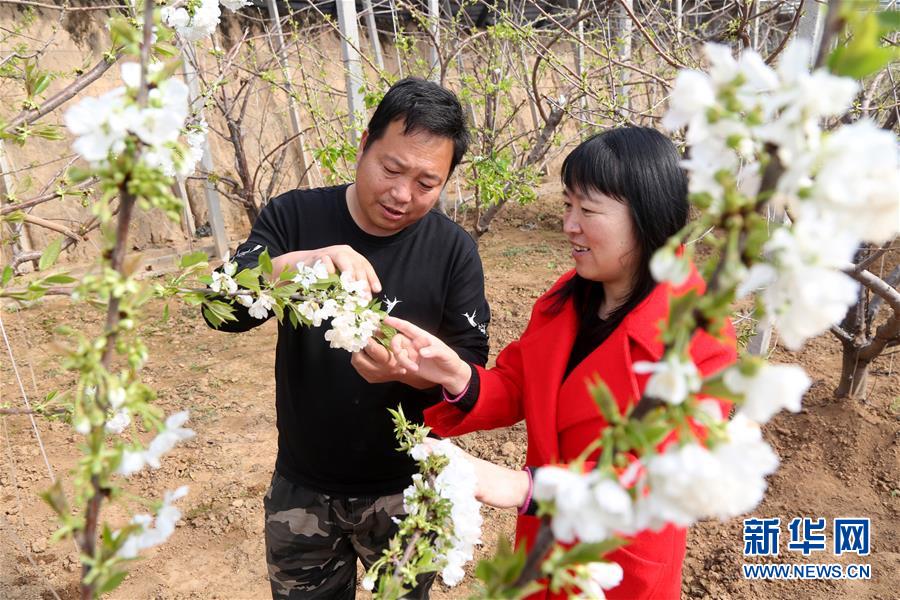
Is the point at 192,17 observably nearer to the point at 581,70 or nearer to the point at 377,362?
the point at 377,362

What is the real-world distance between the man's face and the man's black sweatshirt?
0.11 meters

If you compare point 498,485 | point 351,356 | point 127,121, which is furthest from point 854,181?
point 351,356

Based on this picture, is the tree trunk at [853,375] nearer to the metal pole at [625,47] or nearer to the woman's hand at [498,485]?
the metal pole at [625,47]

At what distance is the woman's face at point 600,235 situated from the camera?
1417 millimetres

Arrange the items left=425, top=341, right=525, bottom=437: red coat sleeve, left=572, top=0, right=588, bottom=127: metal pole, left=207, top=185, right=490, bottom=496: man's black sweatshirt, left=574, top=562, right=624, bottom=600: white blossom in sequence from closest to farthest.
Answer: left=574, top=562, right=624, bottom=600: white blossom < left=425, top=341, right=525, bottom=437: red coat sleeve < left=207, top=185, right=490, bottom=496: man's black sweatshirt < left=572, top=0, right=588, bottom=127: metal pole

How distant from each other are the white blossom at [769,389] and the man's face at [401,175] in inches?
49.5

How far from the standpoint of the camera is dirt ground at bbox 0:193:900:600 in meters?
2.84

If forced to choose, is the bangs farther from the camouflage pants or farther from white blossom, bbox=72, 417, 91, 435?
white blossom, bbox=72, 417, 91, 435

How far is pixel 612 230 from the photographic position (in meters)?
1.42

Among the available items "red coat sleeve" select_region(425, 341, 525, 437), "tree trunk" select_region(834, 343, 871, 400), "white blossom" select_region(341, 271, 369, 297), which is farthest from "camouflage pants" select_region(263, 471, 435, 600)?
"tree trunk" select_region(834, 343, 871, 400)

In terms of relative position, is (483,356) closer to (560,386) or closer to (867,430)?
(560,386)

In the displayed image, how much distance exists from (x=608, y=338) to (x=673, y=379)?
40.8 inches

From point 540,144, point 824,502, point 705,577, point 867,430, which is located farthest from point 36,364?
point 867,430

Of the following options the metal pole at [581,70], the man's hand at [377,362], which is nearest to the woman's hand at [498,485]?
the man's hand at [377,362]
